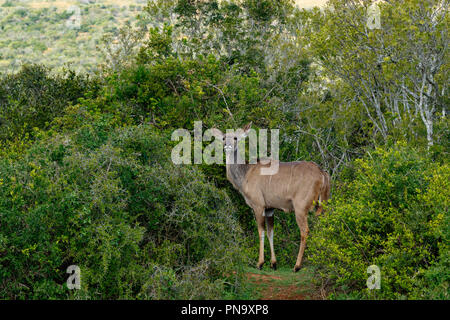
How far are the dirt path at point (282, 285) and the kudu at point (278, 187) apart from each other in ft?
1.39

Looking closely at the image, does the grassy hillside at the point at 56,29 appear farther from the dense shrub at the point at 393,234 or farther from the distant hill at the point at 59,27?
the dense shrub at the point at 393,234

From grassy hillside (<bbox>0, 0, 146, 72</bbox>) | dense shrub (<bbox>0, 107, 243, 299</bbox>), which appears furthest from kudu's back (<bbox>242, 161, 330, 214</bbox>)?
grassy hillside (<bbox>0, 0, 146, 72</bbox>)

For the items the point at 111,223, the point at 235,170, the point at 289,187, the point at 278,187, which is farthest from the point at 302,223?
the point at 111,223

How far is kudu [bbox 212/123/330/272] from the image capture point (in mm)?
8781

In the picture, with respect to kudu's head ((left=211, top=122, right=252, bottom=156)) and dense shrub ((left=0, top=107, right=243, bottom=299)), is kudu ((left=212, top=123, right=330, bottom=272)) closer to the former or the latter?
kudu's head ((left=211, top=122, right=252, bottom=156))

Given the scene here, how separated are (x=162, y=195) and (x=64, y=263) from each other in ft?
5.62

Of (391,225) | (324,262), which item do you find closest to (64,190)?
(324,262)

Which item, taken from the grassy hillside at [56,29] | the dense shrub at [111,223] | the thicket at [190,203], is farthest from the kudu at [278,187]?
the grassy hillside at [56,29]

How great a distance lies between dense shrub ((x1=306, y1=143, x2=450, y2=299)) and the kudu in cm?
145

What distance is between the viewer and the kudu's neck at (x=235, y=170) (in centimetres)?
966

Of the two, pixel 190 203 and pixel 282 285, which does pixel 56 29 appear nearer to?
pixel 190 203

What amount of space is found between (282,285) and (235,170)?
8.57 feet

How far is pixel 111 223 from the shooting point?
21.4 feet

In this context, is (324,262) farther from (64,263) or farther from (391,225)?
(64,263)
